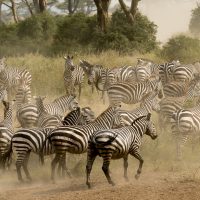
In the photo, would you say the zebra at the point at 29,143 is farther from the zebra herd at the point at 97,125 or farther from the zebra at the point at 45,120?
the zebra at the point at 45,120

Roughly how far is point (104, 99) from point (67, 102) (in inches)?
175

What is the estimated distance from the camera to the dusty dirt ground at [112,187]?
11.4m

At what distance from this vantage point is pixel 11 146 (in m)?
13.3

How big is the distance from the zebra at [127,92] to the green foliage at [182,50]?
31.6 ft

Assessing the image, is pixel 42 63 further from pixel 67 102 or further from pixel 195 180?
pixel 195 180

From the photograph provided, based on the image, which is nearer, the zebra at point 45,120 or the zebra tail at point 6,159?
the zebra tail at point 6,159

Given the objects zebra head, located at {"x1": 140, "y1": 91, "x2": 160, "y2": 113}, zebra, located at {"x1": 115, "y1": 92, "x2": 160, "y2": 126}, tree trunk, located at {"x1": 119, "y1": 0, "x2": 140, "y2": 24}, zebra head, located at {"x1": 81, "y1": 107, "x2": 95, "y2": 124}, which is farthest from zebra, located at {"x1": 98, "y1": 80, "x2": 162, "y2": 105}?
tree trunk, located at {"x1": 119, "y1": 0, "x2": 140, "y2": 24}

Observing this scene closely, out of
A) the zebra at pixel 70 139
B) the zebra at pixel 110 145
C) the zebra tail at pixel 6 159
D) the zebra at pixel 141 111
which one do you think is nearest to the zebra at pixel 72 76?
the zebra at pixel 141 111

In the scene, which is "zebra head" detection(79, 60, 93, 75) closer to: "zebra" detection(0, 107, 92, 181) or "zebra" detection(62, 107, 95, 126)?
"zebra" detection(62, 107, 95, 126)

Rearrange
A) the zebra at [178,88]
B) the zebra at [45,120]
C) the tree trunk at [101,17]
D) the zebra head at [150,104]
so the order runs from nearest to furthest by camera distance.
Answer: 1. the zebra at [45,120]
2. the zebra head at [150,104]
3. the zebra at [178,88]
4. the tree trunk at [101,17]

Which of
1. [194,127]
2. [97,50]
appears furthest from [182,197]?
[97,50]

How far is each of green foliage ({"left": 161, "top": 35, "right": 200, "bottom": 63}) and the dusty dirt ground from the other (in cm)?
1573

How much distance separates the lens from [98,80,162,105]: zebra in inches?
770

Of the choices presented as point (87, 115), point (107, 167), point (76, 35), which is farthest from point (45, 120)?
point (76, 35)
